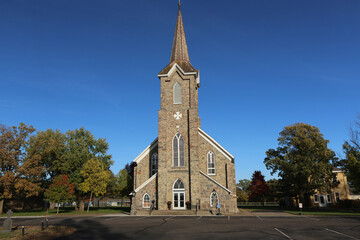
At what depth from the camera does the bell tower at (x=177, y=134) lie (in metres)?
30.6

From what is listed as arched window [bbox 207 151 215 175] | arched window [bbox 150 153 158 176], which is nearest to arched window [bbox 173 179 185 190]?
arched window [bbox 207 151 215 175]

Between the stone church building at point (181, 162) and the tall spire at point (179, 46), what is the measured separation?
198 millimetres

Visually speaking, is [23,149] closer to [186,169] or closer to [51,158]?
[51,158]

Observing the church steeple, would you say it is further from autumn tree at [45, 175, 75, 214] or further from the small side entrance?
the small side entrance

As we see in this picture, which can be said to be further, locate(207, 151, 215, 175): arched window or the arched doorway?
locate(207, 151, 215, 175): arched window

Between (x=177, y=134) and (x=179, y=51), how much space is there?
12571 mm

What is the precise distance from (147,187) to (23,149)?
18834mm

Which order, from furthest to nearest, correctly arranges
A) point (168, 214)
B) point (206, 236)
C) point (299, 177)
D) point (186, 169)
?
point (299, 177)
point (186, 169)
point (168, 214)
point (206, 236)

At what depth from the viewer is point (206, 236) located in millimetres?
13461

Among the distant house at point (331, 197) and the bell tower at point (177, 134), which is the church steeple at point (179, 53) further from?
the distant house at point (331, 197)

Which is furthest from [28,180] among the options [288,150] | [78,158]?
[288,150]

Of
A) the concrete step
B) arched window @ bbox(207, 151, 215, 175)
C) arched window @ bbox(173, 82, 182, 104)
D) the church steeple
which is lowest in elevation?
the concrete step

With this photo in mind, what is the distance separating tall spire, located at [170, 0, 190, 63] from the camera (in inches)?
1476

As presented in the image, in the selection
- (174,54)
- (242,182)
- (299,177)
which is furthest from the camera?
(242,182)
